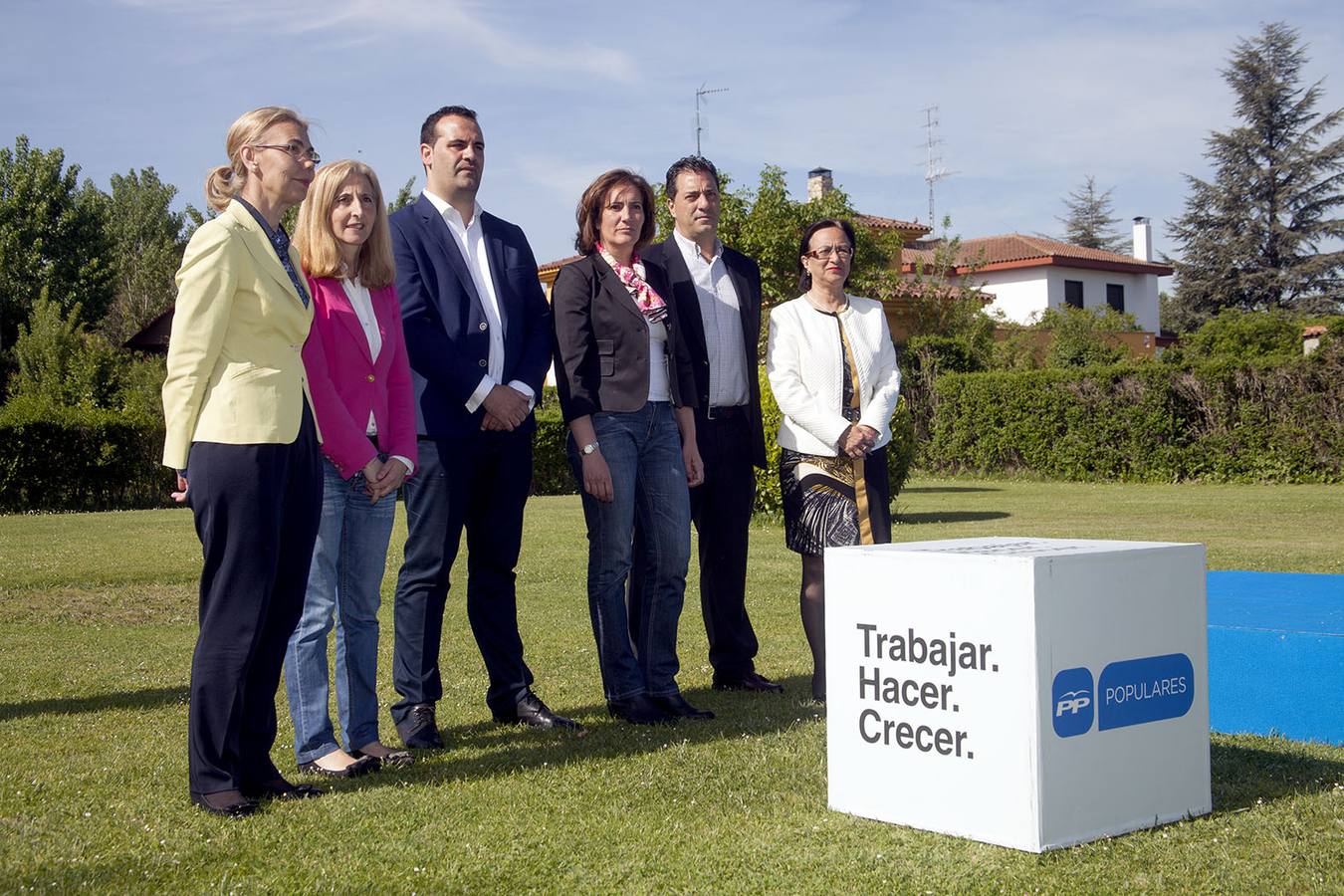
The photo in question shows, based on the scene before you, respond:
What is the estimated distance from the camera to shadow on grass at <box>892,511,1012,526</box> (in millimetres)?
15164

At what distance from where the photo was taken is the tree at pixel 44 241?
40406 millimetres

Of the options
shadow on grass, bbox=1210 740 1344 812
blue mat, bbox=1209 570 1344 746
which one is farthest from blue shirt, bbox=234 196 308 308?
blue mat, bbox=1209 570 1344 746

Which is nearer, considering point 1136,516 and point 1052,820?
point 1052,820

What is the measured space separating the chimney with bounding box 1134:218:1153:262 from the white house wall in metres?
5.73

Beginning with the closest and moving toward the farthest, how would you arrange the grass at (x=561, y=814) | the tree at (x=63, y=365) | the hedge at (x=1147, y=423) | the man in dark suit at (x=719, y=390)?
the grass at (x=561, y=814), the man in dark suit at (x=719, y=390), the hedge at (x=1147, y=423), the tree at (x=63, y=365)

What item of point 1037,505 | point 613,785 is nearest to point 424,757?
point 613,785

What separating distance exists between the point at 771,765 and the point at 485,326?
6.38 ft

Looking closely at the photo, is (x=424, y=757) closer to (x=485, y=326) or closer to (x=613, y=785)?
(x=613, y=785)

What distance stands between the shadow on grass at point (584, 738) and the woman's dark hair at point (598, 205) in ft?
6.41

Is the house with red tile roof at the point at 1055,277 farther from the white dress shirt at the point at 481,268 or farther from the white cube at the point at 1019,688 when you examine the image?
the white cube at the point at 1019,688

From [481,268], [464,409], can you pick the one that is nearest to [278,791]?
[464,409]

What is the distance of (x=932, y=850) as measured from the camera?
332 centimetres

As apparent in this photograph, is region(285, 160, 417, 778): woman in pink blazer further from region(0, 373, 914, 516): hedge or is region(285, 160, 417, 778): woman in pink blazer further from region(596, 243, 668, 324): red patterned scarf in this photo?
region(0, 373, 914, 516): hedge

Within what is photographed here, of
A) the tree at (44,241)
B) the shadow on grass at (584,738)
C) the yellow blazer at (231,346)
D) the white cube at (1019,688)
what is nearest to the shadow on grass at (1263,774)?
the white cube at (1019,688)
